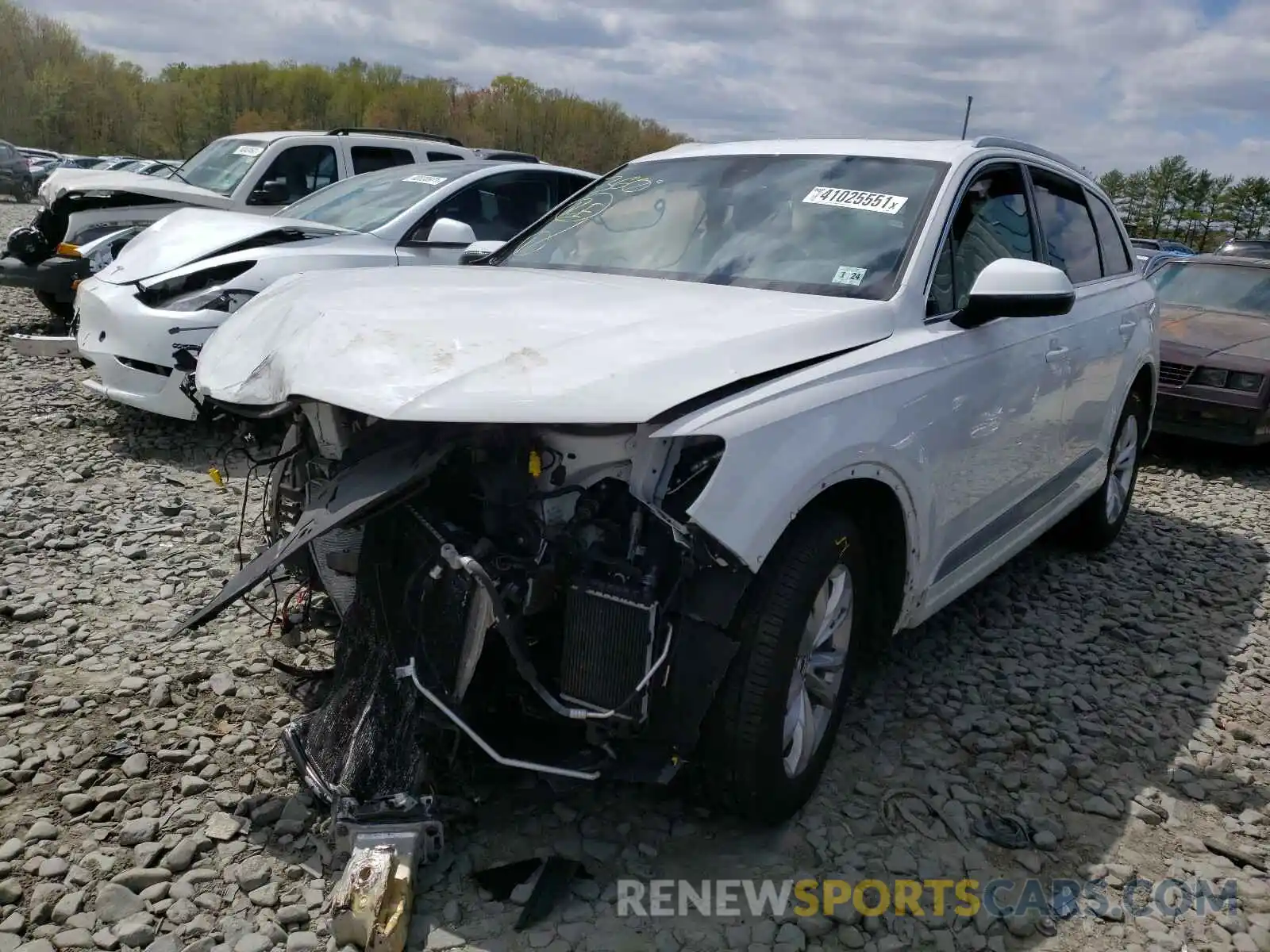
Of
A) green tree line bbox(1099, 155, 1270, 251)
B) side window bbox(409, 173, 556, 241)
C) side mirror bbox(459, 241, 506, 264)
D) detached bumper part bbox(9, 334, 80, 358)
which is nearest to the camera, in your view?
side mirror bbox(459, 241, 506, 264)

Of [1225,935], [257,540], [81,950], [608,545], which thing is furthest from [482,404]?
[257,540]

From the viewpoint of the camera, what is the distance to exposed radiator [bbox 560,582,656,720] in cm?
227

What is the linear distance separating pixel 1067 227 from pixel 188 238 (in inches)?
195

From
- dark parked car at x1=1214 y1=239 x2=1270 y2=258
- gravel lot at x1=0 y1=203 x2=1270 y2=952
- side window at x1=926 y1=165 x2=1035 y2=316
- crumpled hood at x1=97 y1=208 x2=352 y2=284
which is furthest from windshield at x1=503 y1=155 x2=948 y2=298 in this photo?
dark parked car at x1=1214 y1=239 x2=1270 y2=258

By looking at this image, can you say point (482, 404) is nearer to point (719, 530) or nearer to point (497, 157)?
point (719, 530)

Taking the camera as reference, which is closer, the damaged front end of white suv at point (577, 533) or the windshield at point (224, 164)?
the damaged front end of white suv at point (577, 533)

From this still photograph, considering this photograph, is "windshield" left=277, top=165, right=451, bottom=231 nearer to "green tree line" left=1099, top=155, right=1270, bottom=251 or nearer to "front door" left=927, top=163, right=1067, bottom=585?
"front door" left=927, top=163, right=1067, bottom=585

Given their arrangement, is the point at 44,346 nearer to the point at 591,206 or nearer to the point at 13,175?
the point at 591,206

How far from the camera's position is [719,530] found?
7.20 feet

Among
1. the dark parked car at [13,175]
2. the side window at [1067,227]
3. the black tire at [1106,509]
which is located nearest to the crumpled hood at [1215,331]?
the black tire at [1106,509]

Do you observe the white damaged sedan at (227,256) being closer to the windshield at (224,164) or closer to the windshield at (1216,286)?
the windshield at (224,164)

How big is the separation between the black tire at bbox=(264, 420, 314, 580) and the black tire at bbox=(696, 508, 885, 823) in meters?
1.38

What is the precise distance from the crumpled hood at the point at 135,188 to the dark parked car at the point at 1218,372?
24.6ft

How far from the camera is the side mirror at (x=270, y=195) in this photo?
28.0 ft
